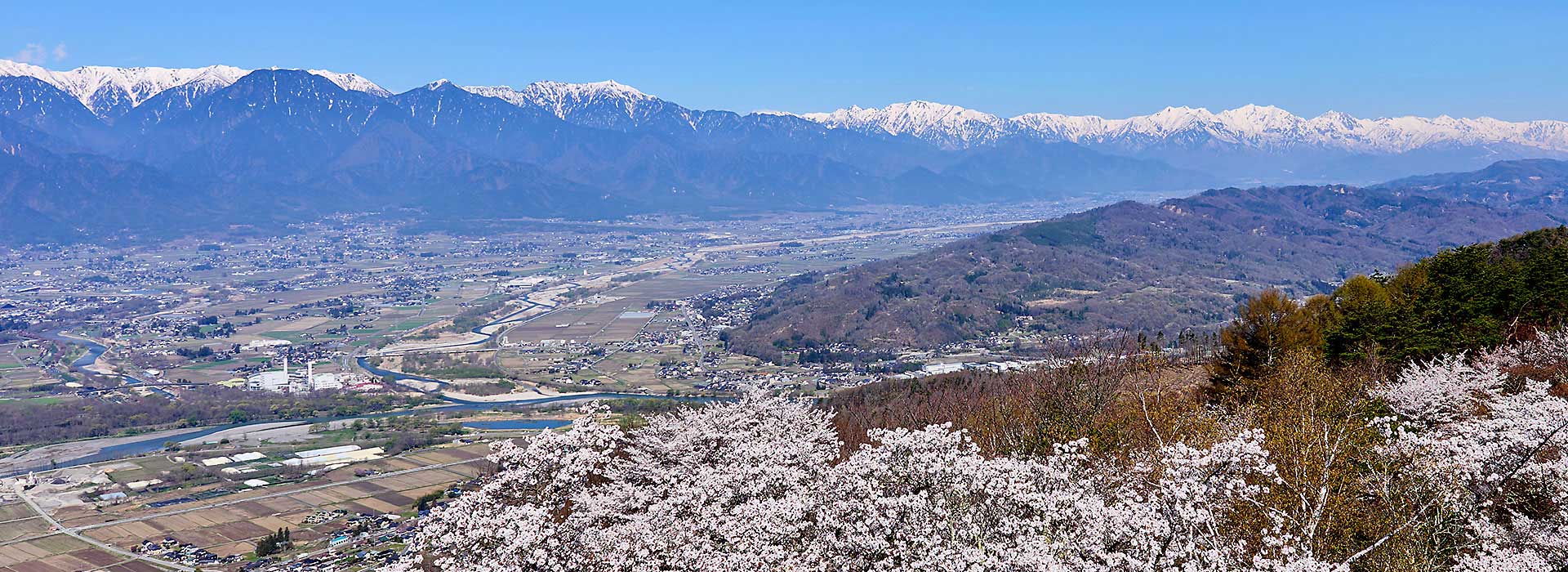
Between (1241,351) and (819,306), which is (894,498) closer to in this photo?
(1241,351)

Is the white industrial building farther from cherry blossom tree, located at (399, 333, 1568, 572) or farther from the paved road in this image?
cherry blossom tree, located at (399, 333, 1568, 572)

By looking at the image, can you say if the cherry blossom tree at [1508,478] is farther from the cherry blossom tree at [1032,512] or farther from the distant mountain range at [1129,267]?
the distant mountain range at [1129,267]

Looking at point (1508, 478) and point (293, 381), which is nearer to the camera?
point (1508, 478)

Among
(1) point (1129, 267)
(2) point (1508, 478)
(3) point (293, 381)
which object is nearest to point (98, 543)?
(3) point (293, 381)

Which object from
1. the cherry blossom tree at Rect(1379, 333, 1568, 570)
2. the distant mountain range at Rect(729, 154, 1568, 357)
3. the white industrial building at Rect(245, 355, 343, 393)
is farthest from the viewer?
the distant mountain range at Rect(729, 154, 1568, 357)

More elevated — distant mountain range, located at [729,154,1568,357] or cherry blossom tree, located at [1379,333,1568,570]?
cherry blossom tree, located at [1379,333,1568,570]

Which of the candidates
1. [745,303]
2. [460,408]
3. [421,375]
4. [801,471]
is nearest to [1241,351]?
[801,471]

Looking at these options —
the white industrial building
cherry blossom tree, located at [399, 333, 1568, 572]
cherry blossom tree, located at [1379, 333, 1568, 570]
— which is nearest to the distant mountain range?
the white industrial building

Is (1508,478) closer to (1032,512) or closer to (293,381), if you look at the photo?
(1032,512)

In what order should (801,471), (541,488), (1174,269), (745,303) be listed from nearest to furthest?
(801,471) → (541,488) → (745,303) → (1174,269)
